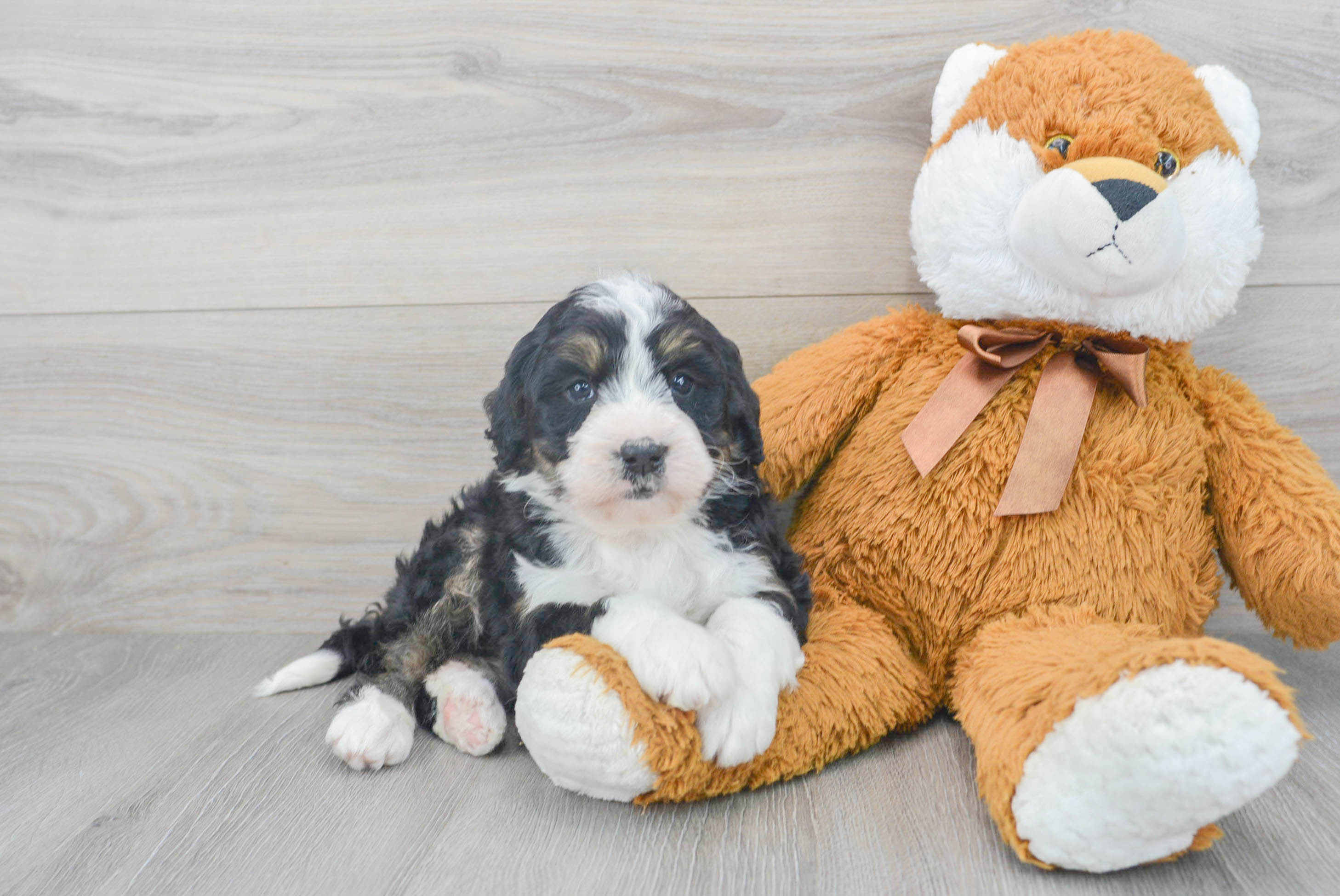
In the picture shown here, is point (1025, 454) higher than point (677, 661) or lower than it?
higher

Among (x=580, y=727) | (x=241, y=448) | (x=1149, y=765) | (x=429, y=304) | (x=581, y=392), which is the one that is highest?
(x=581, y=392)

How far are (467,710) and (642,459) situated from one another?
2.09 feet

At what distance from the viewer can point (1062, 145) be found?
5.05 ft

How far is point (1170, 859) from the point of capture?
49.0 inches

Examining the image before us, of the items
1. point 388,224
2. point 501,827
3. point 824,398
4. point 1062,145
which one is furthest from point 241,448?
point 1062,145

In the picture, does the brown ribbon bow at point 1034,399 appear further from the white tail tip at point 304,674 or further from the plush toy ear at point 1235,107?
the white tail tip at point 304,674

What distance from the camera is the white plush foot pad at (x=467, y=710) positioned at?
1.68m

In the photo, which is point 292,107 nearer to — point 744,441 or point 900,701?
point 744,441

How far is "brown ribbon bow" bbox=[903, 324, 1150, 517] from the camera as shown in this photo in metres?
1.57

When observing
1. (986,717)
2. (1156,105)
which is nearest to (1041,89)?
(1156,105)

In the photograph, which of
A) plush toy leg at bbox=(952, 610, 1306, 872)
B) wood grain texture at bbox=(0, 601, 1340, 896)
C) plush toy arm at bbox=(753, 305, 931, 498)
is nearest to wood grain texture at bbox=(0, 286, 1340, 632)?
plush toy arm at bbox=(753, 305, 931, 498)

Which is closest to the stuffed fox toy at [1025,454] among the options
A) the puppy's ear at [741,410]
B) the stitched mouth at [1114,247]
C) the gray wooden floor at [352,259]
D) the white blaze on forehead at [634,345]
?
the stitched mouth at [1114,247]

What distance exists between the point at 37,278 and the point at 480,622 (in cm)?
140

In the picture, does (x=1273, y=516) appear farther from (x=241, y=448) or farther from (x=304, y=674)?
(x=241, y=448)
